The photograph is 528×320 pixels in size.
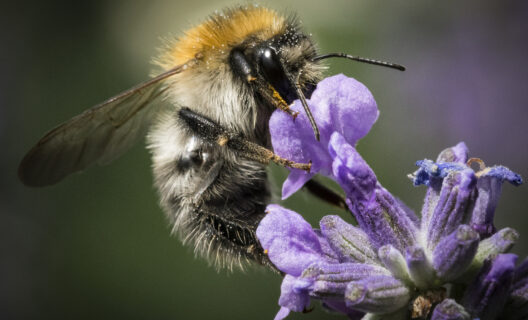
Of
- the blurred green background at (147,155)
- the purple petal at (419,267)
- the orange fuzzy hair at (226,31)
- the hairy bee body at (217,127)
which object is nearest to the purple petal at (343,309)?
the purple petal at (419,267)

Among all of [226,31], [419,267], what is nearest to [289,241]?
[419,267]

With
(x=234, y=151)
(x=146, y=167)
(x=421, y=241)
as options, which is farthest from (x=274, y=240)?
(x=146, y=167)

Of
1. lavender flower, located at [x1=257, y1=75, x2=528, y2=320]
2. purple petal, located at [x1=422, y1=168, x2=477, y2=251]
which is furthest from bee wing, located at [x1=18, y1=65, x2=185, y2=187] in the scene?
purple petal, located at [x1=422, y1=168, x2=477, y2=251]

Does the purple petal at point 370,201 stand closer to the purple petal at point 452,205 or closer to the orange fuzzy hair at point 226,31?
the purple petal at point 452,205

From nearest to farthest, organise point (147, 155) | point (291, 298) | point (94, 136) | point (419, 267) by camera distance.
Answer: point (419, 267) < point (291, 298) < point (94, 136) < point (147, 155)

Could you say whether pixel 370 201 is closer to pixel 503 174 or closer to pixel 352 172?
pixel 352 172

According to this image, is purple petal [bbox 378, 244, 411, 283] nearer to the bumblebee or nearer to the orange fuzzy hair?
Answer: the bumblebee
